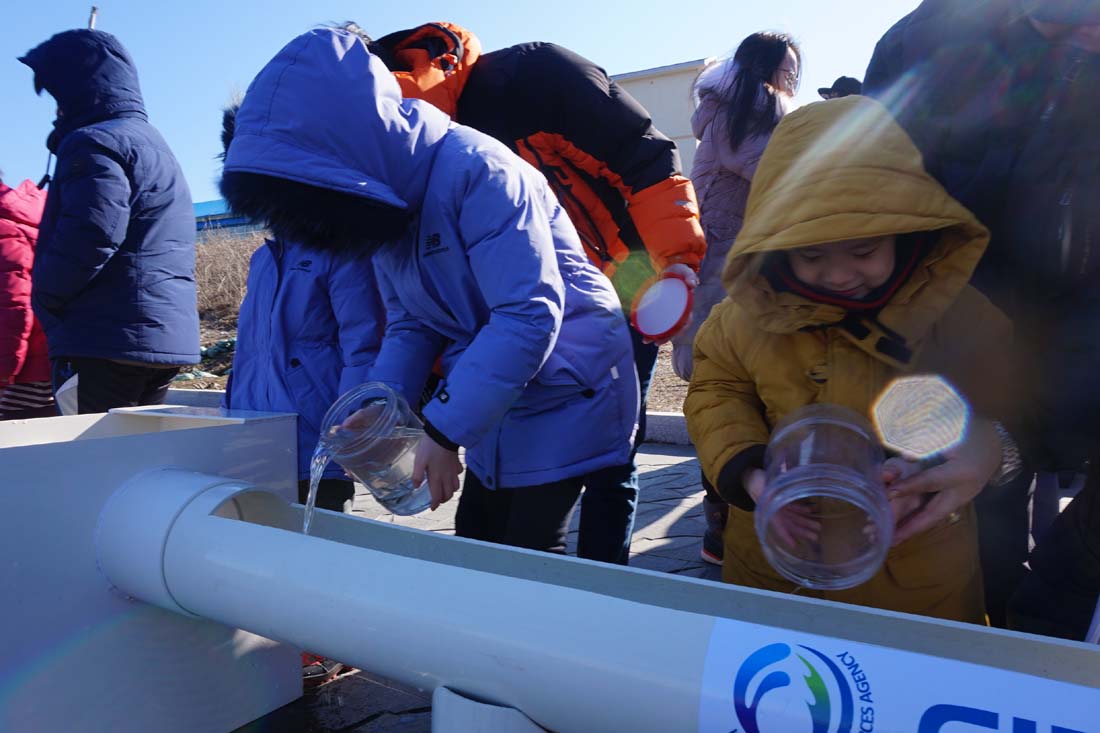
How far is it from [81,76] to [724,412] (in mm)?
3261

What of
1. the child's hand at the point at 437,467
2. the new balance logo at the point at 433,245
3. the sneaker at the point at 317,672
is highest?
the new balance logo at the point at 433,245

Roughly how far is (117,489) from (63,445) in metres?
0.16

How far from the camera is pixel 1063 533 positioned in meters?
1.66

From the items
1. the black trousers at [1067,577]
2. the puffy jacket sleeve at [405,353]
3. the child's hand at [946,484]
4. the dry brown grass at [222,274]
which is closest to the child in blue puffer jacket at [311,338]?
the puffy jacket sleeve at [405,353]

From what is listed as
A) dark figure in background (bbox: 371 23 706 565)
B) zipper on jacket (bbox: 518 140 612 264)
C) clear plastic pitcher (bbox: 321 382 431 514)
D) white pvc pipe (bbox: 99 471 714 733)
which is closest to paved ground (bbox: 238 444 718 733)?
clear plastic pitcher (bbox: 321 382 431 514)

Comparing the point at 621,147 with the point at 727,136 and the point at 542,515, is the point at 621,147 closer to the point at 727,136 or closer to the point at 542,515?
the point at 727,136

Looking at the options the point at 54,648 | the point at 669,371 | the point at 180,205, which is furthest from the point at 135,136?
the point at 669,371

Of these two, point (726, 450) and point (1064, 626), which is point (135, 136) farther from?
point (1064, 626)

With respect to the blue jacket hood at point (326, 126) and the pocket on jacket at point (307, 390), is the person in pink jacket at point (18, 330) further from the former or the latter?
the blue jacket hood at point (326, 126)

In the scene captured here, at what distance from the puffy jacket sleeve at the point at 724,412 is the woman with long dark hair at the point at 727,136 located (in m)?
1.44

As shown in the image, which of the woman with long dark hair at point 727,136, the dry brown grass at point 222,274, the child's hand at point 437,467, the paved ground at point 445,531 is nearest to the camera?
the child's hand at point 437,467

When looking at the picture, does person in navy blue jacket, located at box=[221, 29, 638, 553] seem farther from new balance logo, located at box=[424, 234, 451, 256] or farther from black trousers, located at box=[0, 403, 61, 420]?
black trousers, located at box=[0, 403, 61, 420]

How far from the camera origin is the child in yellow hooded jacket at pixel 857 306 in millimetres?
1422

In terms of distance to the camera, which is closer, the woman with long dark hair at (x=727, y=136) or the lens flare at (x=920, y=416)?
the lens flare at (x=920, y=416)
